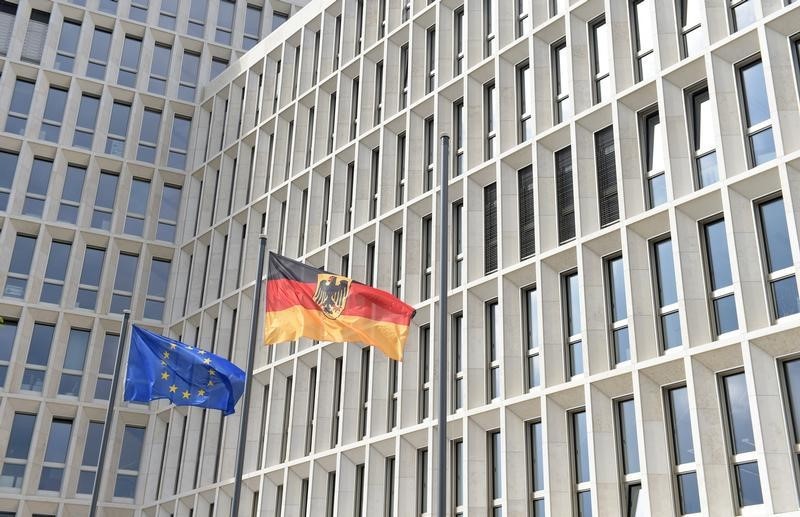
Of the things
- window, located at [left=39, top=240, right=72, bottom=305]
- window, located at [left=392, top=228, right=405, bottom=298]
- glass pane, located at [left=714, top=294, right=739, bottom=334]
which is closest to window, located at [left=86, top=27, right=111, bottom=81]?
window, located at [left=39, top=240, right=72, bottom=305]

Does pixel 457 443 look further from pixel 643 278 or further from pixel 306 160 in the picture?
pixel 306 160

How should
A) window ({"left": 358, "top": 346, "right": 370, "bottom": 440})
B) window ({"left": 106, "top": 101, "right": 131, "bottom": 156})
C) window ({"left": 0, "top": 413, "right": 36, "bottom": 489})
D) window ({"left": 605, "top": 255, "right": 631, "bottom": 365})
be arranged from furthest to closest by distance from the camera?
window ({"left": 106, "top": 101, "right": 131, "bottom": 156}), window ({"left": 0, "top": 413, "right": 36, "bottom": 489}), window ({"left": 358, "top": 346, "right": 370, "bottom": 440}), window ({"left": 605, "top": 255, "right": 631, "bottom": 365})

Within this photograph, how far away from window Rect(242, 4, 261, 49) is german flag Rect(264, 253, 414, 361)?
3098cm

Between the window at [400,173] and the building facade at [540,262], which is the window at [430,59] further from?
the window at [400,173]

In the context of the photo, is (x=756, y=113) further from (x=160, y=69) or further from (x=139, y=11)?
(x=139, y=11)

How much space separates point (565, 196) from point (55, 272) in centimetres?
2490

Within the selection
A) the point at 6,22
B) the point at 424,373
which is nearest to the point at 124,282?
the point at 6,22

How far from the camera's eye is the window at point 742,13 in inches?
824

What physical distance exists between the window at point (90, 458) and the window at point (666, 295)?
81.8ft

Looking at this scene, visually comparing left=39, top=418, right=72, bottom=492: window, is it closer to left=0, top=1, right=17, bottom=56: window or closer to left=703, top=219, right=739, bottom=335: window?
left=0, top=1, right=17, bottom=56: window

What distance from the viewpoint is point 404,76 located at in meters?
32.3

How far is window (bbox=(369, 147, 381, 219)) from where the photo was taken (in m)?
31.6

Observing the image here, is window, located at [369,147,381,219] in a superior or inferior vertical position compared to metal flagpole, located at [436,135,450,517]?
superior

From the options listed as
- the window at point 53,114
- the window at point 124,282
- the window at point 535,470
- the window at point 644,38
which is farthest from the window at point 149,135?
the window at point 535,470
